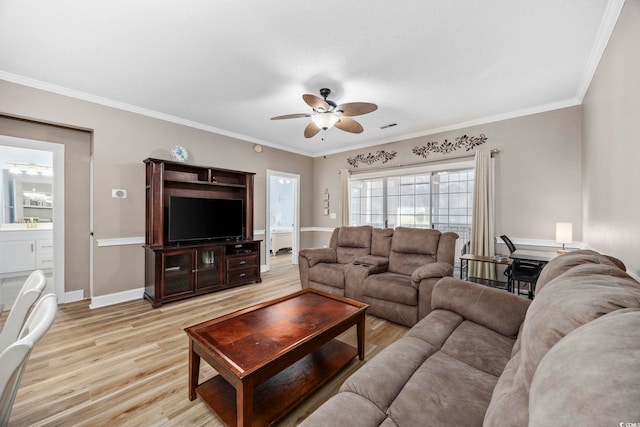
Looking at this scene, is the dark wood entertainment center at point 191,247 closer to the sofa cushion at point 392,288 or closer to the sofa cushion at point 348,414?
the sofa cushion at point 392,288

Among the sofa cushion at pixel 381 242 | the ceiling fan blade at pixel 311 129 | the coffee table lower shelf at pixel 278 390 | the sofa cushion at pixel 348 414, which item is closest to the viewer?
the sofa cushion at pixel 348 414

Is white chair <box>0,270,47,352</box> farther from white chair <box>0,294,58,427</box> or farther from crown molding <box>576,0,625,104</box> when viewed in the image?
crown molding <box>576,0,625,104</box>

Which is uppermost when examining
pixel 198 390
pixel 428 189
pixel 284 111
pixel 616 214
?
pixel 284 111

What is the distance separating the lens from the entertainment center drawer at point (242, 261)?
4.21m

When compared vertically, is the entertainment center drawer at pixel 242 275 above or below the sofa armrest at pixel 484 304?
below

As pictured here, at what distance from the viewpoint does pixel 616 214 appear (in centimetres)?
200

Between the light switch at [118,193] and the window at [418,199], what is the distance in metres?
4.15

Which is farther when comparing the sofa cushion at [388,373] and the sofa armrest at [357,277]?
the sofa armrest at [357,277]

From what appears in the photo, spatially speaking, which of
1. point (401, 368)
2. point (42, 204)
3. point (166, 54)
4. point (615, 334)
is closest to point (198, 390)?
point (401, 368)

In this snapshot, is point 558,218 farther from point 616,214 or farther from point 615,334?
point 615,334

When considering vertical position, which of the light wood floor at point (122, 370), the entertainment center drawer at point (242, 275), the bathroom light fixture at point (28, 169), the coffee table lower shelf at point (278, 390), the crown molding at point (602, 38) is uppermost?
the crown molding at point (602, 38)

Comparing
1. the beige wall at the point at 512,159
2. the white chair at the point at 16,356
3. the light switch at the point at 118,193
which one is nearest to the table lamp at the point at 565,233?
the beige wall at the point at 512,159

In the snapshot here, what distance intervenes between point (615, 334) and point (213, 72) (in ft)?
11.1

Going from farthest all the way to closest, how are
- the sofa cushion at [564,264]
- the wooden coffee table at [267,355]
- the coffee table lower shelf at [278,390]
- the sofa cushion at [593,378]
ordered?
the coffee table lower shelf at [278,390], the wooden coffee table at [267,355], the sofa cushion at [564,264], the sofa cushion at [593,378]
